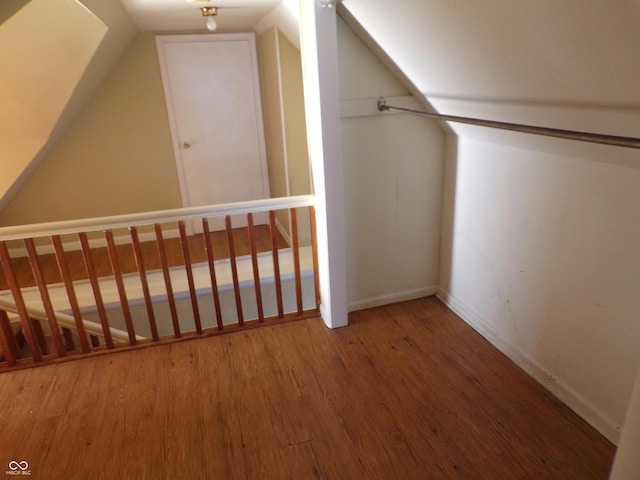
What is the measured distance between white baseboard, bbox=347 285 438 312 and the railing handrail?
0.68 meters

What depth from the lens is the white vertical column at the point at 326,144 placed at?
6.69 ft

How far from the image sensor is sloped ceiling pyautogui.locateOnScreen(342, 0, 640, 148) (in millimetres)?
1122

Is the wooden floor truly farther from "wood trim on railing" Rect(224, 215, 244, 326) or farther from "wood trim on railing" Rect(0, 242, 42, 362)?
"wood trim on railing" Rect(224, 215, 244, 326)

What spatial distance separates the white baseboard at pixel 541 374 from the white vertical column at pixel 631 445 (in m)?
0.72

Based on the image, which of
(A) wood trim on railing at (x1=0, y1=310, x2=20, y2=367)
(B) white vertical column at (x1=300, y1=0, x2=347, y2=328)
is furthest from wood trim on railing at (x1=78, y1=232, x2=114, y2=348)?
(B) white vertical column at (x1=300, y1=0, x2=347, y2=328)

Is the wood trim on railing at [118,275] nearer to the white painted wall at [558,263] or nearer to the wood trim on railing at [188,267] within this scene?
the wood trim on railing at [188,267]

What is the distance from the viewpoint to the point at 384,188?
97.2 inches

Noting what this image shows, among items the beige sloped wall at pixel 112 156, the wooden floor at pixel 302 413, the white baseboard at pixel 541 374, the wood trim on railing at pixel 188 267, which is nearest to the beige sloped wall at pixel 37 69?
the beige sloped wall at pixel 112 156

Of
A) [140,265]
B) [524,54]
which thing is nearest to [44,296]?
[140,265]

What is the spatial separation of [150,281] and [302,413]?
222cm

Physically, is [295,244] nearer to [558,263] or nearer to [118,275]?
[118,275]

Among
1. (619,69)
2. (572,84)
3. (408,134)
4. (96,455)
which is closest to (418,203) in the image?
(408,134)

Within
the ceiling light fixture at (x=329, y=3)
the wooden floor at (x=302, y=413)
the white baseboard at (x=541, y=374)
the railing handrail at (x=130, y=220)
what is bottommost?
the wooden floor at (x=302, y=413)

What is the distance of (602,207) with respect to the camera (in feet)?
5.19
